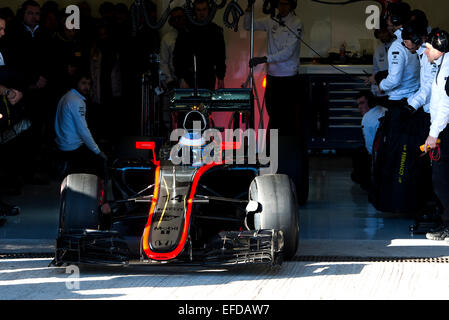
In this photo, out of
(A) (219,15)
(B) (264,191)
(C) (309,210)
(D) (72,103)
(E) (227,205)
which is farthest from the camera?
(A) (219,15)

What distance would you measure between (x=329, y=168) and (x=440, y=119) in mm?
6026

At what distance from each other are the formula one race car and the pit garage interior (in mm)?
670

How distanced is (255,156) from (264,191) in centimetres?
97

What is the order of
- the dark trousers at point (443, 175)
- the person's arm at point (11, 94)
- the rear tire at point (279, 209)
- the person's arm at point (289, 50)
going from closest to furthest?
the rear tire at point (279, 209) → the dark trousers at point (443, 175) → the person's arm at point (11, 94) → the person's arm at point (289, 50)

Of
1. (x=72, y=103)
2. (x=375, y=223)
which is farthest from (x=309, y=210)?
(x=72, y=103)

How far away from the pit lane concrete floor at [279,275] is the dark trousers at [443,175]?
339 mm

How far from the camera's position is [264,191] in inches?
244

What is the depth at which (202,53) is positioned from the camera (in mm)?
9953

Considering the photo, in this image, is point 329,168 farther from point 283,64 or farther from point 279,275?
point 279,275

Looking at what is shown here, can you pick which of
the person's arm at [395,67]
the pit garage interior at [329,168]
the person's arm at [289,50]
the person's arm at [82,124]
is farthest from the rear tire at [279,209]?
the person's arm at [289,50]

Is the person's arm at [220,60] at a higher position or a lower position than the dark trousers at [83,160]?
higher

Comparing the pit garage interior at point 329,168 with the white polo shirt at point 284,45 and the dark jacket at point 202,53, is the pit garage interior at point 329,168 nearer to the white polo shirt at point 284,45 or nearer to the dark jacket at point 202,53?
the white polo shirt at point 284,45

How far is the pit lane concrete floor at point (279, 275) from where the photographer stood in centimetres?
541

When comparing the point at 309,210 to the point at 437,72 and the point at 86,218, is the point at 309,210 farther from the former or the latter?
the point at 86,218
